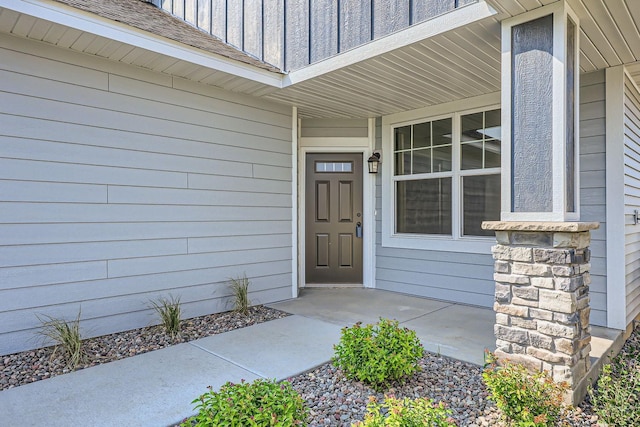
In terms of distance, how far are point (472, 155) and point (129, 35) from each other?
3.67 m

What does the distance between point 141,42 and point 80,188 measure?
1305 mm

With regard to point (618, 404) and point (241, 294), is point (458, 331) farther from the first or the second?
point (241, 294)

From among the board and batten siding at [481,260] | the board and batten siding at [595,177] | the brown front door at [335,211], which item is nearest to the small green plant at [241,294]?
the brown front door at [335,211]

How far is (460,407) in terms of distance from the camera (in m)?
2.24

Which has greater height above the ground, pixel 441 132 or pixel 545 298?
pixel 441 132

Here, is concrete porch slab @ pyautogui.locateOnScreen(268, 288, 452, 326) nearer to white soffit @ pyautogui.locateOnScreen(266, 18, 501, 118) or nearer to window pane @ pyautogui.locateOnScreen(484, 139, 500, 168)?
window pane @ pyautogui.locateOnScreen(484, 139, 500, 168)

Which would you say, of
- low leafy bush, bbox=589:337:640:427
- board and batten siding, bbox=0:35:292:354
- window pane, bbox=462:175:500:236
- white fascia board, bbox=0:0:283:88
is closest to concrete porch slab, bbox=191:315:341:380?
board and batten siding, bbox=0:35:292:354

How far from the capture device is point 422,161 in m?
5.01

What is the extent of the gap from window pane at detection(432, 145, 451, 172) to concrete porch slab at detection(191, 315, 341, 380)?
2.39 m

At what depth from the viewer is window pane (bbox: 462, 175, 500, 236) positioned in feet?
14.4

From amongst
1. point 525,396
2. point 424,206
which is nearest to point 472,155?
point 424,206

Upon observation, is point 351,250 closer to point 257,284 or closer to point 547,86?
point 257,284

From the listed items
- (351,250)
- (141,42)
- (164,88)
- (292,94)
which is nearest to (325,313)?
(351,250)

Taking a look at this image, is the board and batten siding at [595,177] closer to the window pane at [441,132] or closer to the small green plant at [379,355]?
the window pane at [441,132]
